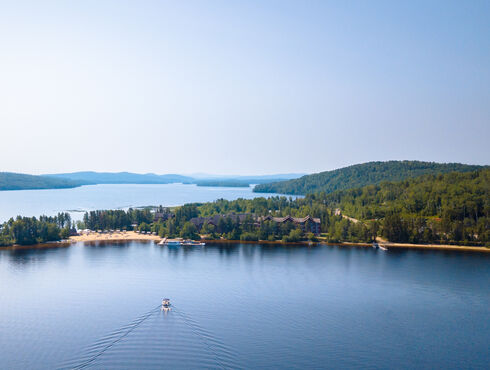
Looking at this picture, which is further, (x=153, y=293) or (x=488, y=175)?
(x=488, y=175)

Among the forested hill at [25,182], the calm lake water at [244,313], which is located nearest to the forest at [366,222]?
the calm lake water at [244,313]

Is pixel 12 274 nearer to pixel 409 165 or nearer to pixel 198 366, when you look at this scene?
pixel 198 366

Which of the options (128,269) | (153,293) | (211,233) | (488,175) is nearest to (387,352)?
(153,293)

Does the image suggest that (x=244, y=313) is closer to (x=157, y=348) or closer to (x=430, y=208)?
(x=157, y=348)

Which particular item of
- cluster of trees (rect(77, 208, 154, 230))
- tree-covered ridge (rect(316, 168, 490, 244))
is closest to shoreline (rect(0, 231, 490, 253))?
tree-covered ridge (rect(316, 168, 490, 244))

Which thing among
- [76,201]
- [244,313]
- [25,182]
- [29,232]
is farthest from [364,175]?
[25,182]

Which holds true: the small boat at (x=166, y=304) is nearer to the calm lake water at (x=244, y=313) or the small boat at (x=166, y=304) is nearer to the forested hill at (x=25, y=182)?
the calm lake water at (x=244, y=313)

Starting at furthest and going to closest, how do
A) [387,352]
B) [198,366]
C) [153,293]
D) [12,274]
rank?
1. [12,274]
2. [153,293]
3. [387,352]
4. [198,366]
